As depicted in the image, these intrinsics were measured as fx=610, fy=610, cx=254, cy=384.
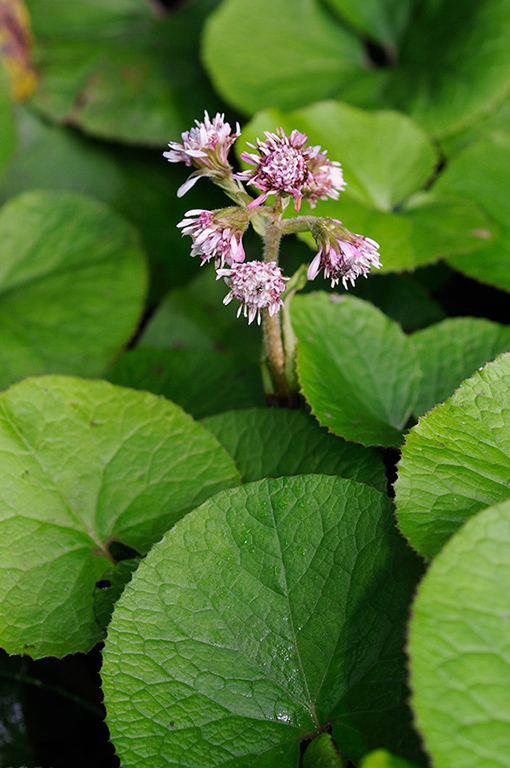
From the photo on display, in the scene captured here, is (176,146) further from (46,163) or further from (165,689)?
(46,163)

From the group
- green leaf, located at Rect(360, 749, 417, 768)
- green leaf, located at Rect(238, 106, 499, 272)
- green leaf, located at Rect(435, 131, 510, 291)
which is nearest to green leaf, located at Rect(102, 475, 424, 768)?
green leaf, located at Rect(360, 749, 417, 768)

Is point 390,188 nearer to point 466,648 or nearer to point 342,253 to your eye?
point 342,253

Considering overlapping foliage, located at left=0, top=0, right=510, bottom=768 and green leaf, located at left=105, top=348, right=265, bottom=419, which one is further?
green leaf, located at left=105, top=348, right=265, bottom=419

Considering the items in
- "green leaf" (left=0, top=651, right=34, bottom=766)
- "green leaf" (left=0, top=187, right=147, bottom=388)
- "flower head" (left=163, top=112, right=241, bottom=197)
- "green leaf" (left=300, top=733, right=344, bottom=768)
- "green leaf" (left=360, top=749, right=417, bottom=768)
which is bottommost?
"green leaf" (left=0, top=651, right=34, bottom=766)

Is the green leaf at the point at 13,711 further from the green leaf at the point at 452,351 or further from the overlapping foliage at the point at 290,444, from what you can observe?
the green leaf at the point at 452,351

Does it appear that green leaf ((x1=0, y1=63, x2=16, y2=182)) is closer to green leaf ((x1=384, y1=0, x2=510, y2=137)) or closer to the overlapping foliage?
the overlapping foliage

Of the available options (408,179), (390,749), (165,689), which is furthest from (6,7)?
(390,749)

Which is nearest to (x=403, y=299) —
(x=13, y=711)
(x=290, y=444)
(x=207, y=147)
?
(x=290, y=444)
